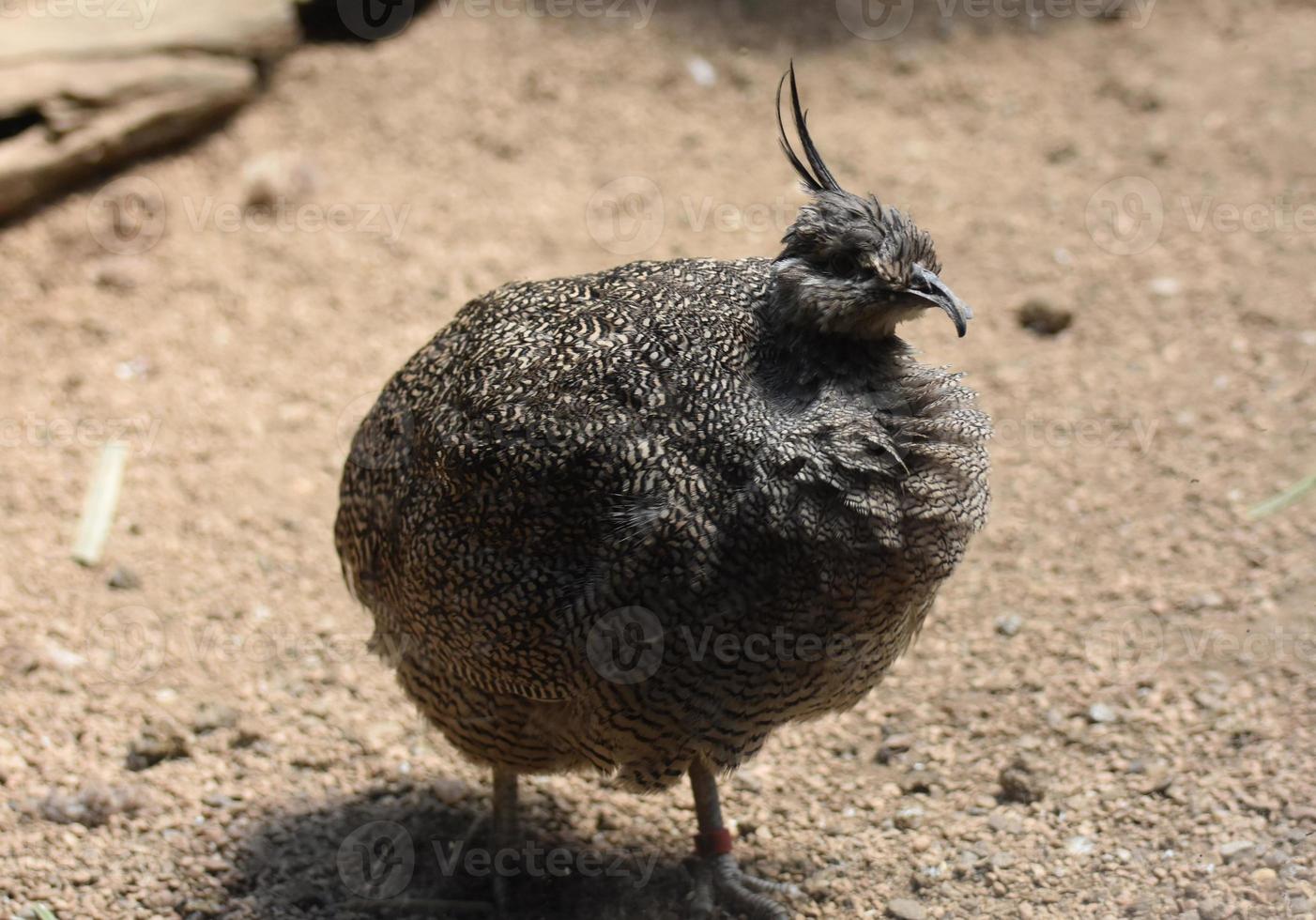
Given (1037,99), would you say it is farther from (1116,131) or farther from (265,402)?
(265,402)

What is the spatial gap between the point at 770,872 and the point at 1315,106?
6184 millimetres

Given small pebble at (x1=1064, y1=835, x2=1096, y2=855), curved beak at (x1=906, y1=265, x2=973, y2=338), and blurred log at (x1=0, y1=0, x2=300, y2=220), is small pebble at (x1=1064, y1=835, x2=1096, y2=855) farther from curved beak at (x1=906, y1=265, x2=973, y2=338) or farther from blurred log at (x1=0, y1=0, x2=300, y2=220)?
blurred log at (x1=0, y1=0, x2=300, y2=220)

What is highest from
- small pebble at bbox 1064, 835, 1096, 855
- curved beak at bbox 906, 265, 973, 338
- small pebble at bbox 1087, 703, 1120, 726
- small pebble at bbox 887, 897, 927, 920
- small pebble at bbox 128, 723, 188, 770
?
curved beak at bbox 906, 265, 973, 338

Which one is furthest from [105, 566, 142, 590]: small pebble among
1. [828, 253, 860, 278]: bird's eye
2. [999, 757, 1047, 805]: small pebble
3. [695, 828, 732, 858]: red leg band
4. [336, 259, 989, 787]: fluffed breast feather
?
[999, 757, 1047, 805]: small pebble

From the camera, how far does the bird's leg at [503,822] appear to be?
14.8 feet

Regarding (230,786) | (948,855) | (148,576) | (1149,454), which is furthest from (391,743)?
(1149,454)

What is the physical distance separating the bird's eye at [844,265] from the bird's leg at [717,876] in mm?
1681

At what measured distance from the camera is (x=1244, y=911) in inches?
148

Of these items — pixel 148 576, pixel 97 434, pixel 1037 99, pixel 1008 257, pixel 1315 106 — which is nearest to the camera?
pixel 148 576

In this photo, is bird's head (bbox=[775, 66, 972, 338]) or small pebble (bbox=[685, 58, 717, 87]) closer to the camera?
bird's head (bbox=[775, 66, 972, 338])

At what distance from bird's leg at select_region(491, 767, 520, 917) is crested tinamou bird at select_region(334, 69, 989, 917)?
22.6 inches

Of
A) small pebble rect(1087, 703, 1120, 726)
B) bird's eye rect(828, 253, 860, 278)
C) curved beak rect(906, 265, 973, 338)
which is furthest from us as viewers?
small pebble rect(1087, 703, 1120, 726)

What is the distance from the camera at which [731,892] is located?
4324 mm

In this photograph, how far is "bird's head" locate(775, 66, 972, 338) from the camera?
3.51 metres
